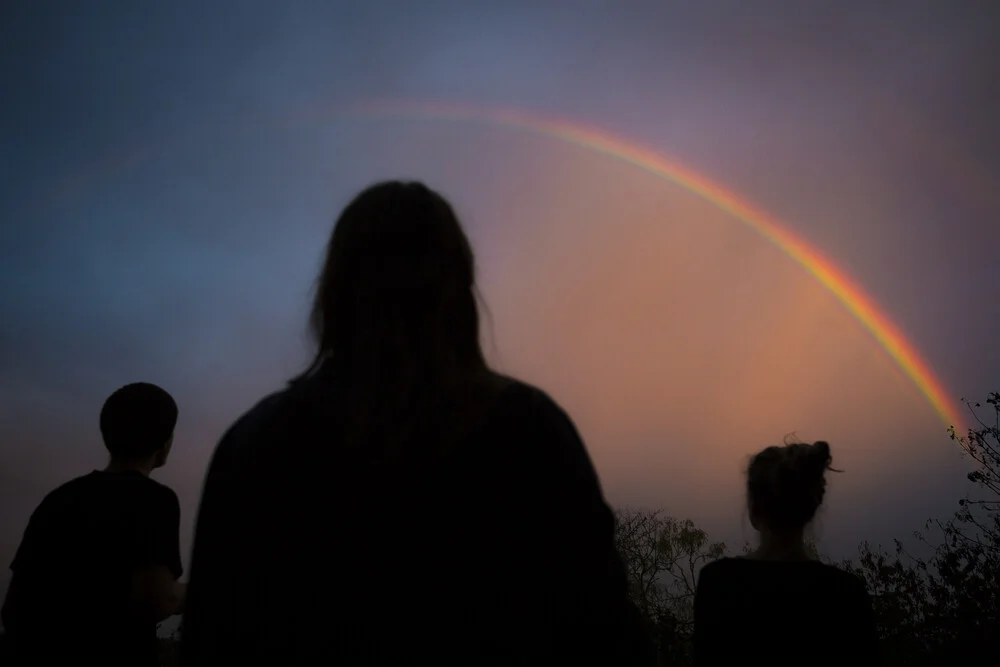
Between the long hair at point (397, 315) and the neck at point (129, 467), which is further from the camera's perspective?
the neck at point (129, 467)

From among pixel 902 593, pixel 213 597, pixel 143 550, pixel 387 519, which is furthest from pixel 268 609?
pixel 902 593

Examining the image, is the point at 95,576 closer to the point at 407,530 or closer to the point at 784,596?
the point at 407,530

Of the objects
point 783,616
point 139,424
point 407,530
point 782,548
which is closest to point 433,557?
point 407,530

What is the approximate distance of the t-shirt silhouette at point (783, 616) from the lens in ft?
9.23

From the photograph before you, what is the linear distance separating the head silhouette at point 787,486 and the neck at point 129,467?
252 centimetres

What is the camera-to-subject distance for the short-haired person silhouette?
2.82 metres

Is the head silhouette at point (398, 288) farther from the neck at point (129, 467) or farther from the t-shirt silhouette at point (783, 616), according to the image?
the t-shirt silhouette at point (783, 616)

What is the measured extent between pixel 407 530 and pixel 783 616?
214 cm

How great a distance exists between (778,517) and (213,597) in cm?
240

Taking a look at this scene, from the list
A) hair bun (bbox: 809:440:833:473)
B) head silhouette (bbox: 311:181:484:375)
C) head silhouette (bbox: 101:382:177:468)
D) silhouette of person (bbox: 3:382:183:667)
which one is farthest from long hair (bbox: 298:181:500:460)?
hair bun (bbox: 809:440:833:473)

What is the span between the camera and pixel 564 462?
53.6 inches

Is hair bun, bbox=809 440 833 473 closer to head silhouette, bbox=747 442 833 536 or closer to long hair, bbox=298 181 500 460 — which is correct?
head silhouette, bbox=747 442 833 536

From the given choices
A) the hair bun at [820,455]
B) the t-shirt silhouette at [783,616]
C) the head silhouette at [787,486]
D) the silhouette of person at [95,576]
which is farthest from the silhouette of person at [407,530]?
the hair bun at [820,455]

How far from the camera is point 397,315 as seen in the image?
1521 millimetres
